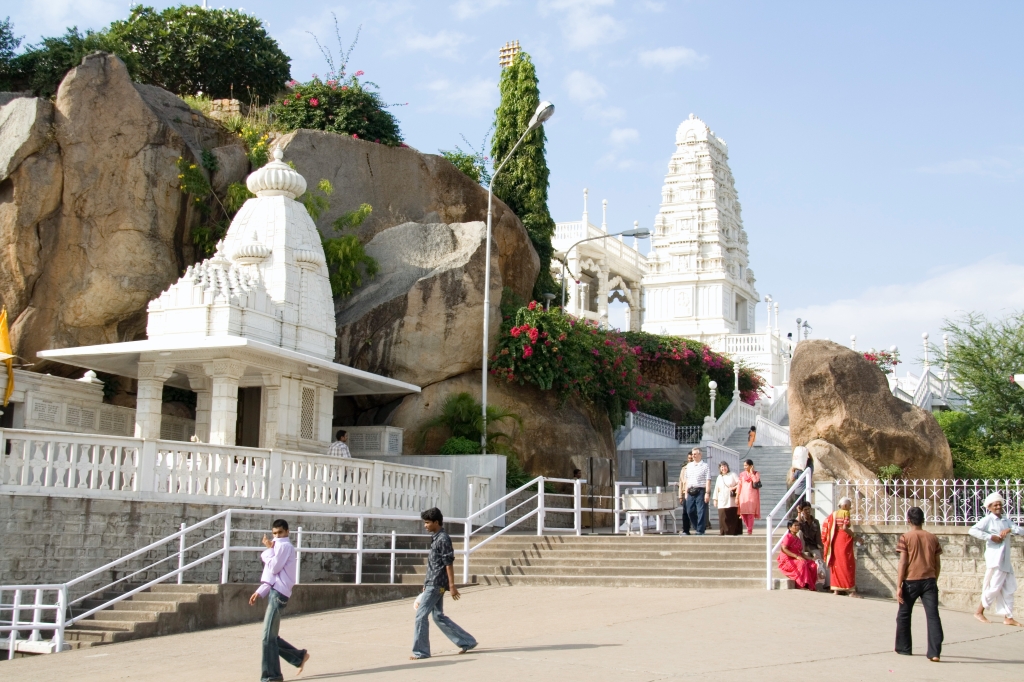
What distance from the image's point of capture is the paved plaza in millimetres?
10750

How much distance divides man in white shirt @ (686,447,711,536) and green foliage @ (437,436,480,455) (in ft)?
16.4

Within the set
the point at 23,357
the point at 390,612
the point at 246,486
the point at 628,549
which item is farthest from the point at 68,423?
the point at 628,549

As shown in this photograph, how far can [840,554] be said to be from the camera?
16562 millimetres

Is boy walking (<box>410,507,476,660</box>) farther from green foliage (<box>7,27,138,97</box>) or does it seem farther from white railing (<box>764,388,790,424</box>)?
white railing (<box>764,388,790,424</box>)

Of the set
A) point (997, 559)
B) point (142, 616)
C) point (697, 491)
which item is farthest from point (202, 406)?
point (997, 559)

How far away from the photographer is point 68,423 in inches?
829

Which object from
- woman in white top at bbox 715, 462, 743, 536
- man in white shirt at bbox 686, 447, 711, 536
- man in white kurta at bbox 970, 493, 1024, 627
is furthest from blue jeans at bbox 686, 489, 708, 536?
man in white kurta at bbox 970, 493, 1024, 627

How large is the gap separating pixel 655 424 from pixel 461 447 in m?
13.4

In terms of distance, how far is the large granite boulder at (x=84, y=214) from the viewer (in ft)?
76.3

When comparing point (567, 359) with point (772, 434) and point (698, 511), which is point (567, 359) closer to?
point (698, 511)

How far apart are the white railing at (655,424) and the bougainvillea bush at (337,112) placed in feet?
34.8

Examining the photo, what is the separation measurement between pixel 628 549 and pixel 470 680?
27.2 ft

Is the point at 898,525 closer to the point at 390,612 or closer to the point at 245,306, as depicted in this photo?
the point at 390,612

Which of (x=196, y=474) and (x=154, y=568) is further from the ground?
(x=196, y=474)
